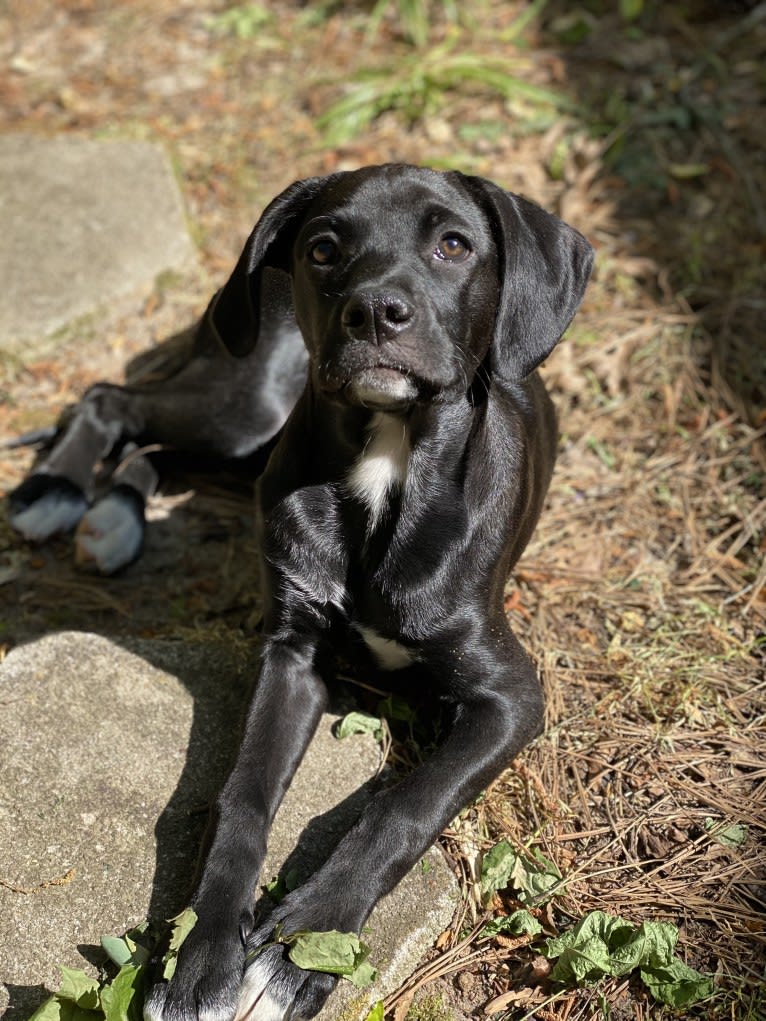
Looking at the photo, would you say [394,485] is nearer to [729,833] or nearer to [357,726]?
[357,726]

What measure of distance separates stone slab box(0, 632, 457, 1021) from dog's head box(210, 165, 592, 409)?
43.4 inches

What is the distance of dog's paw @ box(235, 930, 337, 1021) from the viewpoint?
2.70m

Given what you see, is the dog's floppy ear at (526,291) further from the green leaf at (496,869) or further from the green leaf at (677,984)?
the green leaf at (677,984)

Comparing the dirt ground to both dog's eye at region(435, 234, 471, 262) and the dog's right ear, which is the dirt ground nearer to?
the dog's right ear

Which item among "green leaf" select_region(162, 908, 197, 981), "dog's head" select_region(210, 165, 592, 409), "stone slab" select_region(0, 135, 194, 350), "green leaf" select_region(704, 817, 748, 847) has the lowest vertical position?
"green leaf" select_region(704, 817, 748, 847)

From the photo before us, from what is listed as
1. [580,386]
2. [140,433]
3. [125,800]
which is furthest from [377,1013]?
[580,386]

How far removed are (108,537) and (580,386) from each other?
7.10ft

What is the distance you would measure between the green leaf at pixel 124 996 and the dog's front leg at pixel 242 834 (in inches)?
2.3

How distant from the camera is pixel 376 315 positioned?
296 centimetres

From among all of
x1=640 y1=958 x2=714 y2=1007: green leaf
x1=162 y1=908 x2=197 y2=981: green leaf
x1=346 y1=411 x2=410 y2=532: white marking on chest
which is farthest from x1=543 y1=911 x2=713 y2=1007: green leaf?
x1=346 y1=411 x2=410 y2=532: white marking on chest

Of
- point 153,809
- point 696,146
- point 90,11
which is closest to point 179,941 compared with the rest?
point 153,809

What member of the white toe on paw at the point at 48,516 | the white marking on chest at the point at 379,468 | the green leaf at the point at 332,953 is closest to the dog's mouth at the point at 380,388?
the white marking on chest at the point at 379,468

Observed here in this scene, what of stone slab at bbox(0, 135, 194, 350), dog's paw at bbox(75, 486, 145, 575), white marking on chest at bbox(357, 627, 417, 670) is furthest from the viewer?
stone slab at bbox(0, 135, 194, 350)

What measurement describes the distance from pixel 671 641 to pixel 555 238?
1518 mm
